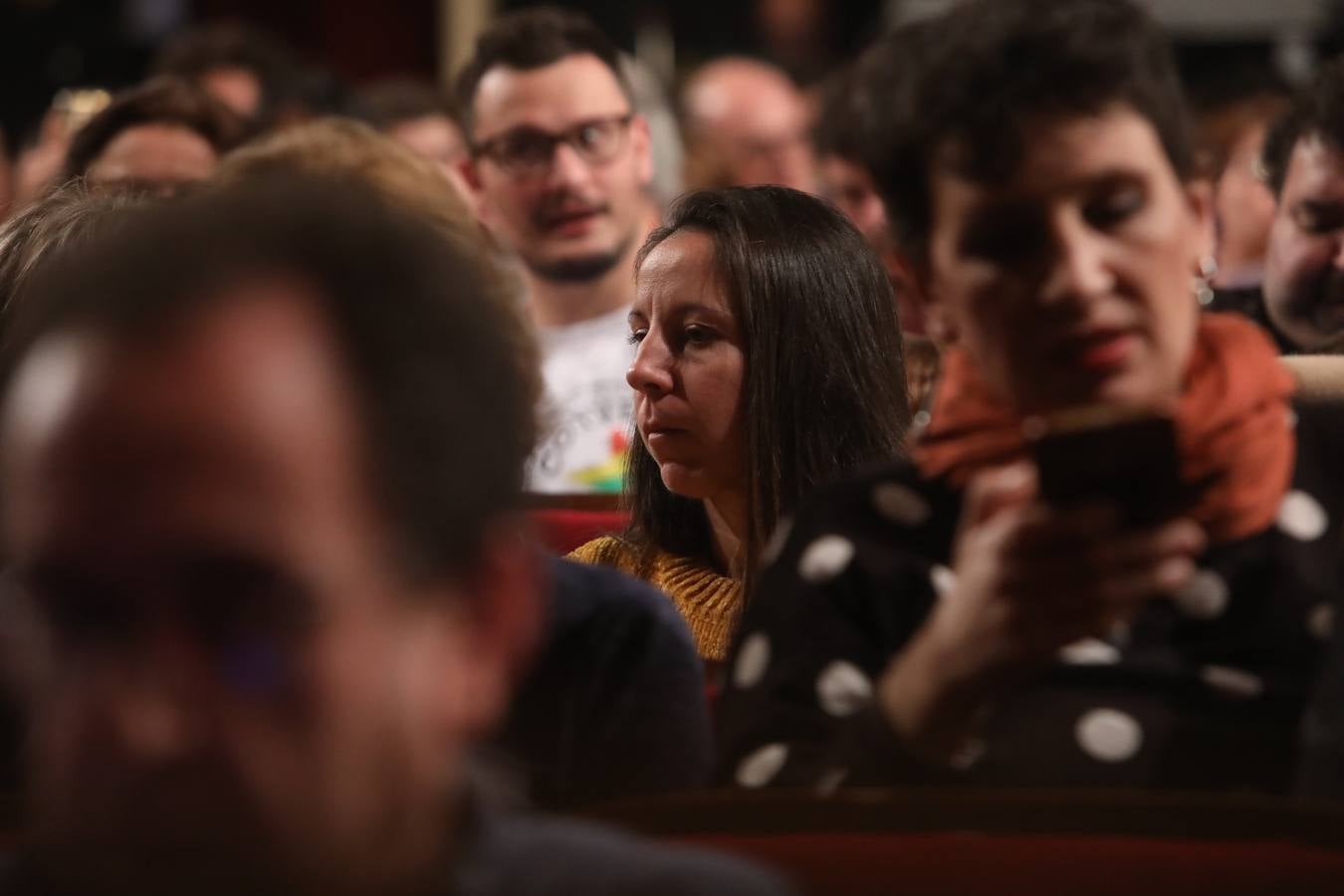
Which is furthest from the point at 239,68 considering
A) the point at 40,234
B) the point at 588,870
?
the point at 588,870

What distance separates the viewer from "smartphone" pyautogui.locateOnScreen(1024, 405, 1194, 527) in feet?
3.58

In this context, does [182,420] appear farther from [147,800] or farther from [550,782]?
[550,782]

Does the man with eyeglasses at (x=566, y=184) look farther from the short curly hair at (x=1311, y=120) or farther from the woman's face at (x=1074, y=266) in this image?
the woman's face at (x=1074, y=266)

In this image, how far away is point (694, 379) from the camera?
→ 2.12 metres

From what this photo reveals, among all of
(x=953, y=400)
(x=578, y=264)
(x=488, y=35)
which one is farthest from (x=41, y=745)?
(x=488, y=35)

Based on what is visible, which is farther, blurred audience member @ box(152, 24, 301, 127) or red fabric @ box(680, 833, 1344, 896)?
blurred audience member @ box(152, 24, 301, 127)

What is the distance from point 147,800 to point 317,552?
12 centimetres

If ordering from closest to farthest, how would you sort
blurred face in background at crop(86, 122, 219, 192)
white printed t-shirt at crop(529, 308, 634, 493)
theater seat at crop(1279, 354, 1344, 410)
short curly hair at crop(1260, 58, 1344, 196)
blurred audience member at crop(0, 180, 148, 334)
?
blurred audience member at crop(0, 180, 148, 334) → theater seat at crop(1279, 354, 1344, 410) → short curly hair at crop(1260, 58, 1344, 196) → white printed t-shirt at crop(529, 308, 634, 493) → blurred face in background at crop(86, 122, 219, 192)

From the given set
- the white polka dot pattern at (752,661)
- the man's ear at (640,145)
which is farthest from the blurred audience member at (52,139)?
the white polka dot pattern at (752,661)

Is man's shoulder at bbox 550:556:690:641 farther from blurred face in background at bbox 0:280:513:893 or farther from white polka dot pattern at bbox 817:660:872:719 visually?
blurred face in background at bbox 0:280:513:893

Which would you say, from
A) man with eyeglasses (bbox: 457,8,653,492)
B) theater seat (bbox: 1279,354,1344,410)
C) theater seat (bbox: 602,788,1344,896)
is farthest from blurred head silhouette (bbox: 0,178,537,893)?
man with eyeglasses (bbox: 457,8,653,492)

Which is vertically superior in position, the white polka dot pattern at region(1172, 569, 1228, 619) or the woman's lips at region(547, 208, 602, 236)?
the white polka dot pattern at region(1172, 569, 1228, 619)

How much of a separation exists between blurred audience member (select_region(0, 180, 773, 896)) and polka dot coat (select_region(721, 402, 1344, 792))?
0.52m

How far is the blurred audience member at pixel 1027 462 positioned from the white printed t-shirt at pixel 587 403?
1736mm
